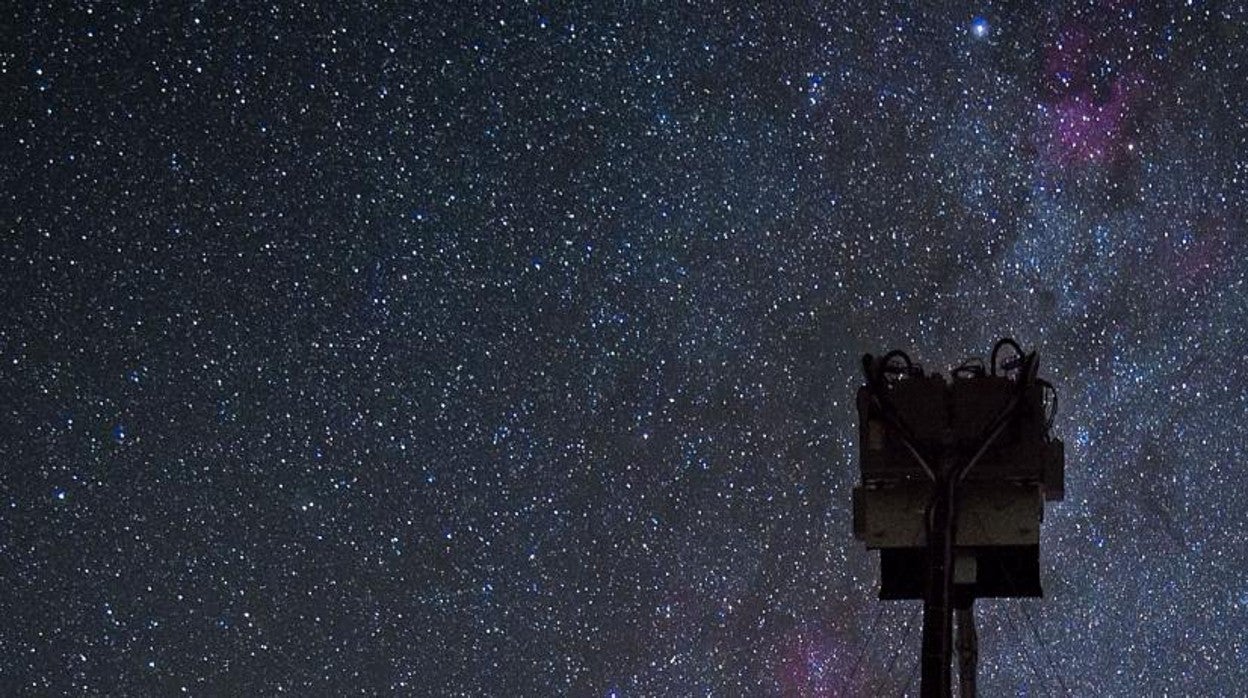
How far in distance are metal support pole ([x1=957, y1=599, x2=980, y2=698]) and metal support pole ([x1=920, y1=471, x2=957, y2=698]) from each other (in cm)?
192

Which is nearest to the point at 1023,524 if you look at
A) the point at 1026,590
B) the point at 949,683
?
the point at 1026,590

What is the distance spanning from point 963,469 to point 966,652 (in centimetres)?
209

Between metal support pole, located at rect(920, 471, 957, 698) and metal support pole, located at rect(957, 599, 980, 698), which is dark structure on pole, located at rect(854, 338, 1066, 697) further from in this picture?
metal support pole, located at rect(957, 599, 980, 698)

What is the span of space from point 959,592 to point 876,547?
1.48 ft

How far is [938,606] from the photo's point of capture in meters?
4.70

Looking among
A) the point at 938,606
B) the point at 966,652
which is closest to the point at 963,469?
the point at 938,606

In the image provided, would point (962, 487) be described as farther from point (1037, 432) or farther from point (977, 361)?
point (977, 361)

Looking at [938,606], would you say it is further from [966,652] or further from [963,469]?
[966,652]

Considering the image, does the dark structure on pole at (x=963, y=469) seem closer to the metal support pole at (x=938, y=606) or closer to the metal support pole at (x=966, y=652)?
the metal support pole at (x=938, y=606)

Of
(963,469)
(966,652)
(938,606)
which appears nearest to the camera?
(938,606)

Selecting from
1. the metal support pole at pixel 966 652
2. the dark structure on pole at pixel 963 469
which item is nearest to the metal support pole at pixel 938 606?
the dark structure on pole at pixel 963 469

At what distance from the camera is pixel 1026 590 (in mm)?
5871

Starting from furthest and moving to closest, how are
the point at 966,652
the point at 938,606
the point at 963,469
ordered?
the point at 966,652, the point at 963,469, the point at 938,606

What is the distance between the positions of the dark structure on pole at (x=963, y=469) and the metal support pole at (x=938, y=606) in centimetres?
18
